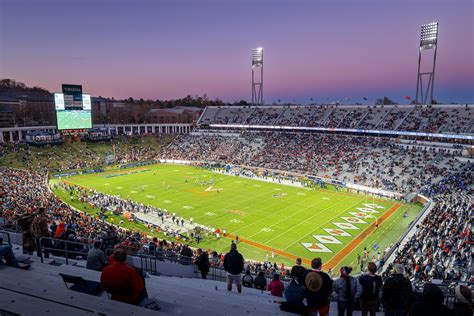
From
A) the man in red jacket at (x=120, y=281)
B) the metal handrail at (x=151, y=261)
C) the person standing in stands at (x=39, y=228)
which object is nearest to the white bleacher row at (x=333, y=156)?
the metal handrail at (x=151, y=261)

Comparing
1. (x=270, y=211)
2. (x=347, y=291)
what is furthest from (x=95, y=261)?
(x=270, y=211)

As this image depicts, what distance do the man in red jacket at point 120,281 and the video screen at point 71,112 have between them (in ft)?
184

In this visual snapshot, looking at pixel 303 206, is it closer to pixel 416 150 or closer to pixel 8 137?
pixel 416 150

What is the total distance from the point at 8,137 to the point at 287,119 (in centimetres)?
6087

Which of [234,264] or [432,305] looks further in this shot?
[234,264]

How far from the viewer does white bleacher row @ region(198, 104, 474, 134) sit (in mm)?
50281

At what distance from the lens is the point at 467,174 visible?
37.0 m

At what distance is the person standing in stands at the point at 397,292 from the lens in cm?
548

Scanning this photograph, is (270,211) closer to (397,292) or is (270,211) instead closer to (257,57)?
(397,292)

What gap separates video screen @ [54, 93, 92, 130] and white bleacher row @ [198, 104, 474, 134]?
33.7 meters

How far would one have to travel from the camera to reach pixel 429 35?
5241cm

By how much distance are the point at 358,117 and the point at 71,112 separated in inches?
2063

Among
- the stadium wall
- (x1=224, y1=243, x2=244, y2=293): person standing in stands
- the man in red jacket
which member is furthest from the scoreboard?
the man in red jacket

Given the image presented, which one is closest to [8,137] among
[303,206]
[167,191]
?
[167,191]
